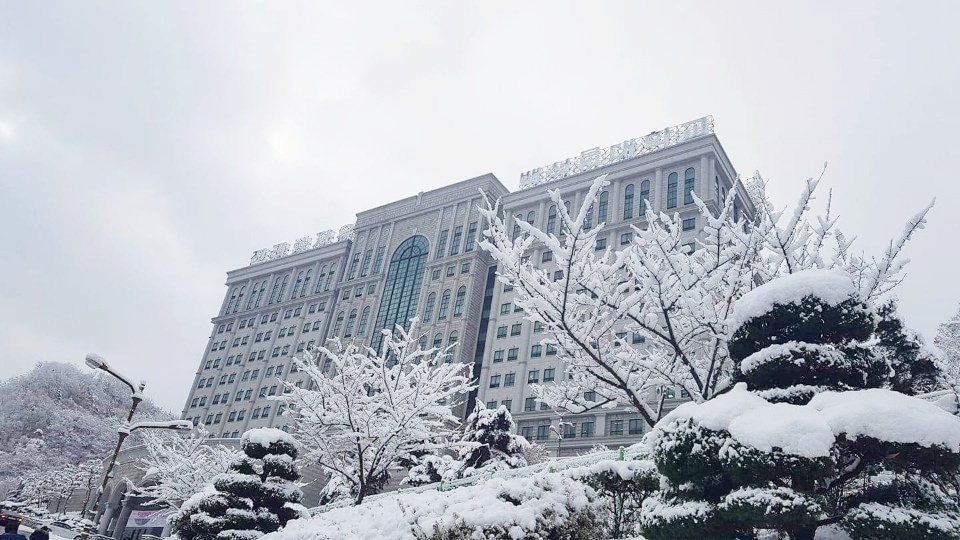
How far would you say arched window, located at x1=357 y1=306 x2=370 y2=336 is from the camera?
59344 millimetres

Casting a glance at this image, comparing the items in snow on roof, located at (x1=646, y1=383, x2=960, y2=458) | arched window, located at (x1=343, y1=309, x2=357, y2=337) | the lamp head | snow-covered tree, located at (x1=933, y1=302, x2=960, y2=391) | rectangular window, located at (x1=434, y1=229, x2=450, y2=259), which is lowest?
snow on roof, located at (x1=646, y1=383, x2=960, y2=458)

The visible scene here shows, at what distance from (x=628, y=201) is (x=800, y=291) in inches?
1689

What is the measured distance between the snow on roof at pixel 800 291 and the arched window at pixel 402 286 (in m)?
48.8

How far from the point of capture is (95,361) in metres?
14.3

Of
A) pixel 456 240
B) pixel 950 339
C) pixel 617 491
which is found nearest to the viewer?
pixel 617 491

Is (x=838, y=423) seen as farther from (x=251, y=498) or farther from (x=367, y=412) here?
(x=367, y=412)

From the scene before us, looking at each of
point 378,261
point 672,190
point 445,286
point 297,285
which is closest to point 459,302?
point 445,286

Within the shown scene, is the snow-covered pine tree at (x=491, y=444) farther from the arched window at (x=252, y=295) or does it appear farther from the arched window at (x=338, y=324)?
the arched window at (x=252, y=295)

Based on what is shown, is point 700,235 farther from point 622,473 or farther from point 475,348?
point 622,473

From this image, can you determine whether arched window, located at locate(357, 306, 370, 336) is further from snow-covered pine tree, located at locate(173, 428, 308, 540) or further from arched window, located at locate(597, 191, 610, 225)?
snow-covered pine tree, located at locate(173, 428, 308, 540)

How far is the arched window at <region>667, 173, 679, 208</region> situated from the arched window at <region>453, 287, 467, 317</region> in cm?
1942

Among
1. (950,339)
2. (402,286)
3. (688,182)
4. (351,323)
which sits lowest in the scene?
(950,339)

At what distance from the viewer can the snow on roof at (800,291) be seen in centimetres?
813

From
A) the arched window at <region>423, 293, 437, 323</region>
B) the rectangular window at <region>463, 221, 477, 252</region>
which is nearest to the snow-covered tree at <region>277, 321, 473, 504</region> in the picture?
the arched window at <region>423, 293, 437, 323</region>
